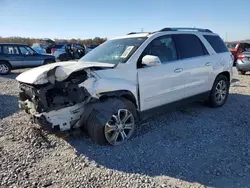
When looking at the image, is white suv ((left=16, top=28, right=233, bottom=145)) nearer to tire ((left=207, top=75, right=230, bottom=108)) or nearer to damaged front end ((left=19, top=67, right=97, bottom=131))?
damaged front end ((left=19, top=67, right=97, bottom=131))

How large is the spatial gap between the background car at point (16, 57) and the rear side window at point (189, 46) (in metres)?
11.0

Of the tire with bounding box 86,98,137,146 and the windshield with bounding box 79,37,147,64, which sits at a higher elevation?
the windshield with bounding box 79,37,147,64

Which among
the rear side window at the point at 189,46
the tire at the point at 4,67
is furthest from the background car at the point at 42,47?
the rear side window at the point at 189,46

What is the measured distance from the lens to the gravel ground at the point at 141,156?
3.22m

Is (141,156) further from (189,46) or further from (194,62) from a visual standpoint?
(189,46)

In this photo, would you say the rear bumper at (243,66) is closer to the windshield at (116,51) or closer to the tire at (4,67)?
the windshield at (116,51)

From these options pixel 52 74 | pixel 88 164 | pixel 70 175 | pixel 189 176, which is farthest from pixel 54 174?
pixel 189 176

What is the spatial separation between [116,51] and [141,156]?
6.62 ft

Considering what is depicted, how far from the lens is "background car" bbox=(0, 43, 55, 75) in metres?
13.6

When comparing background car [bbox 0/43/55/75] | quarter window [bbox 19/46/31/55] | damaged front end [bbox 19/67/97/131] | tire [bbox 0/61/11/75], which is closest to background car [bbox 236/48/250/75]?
damaged front end [bbox 19/67/97/131]

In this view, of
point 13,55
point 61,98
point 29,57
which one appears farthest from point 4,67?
point 61,98

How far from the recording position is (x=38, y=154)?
3.92m

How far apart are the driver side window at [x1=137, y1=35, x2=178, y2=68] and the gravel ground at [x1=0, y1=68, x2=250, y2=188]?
1.30 metres

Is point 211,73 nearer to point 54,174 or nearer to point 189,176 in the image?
point 189,176
